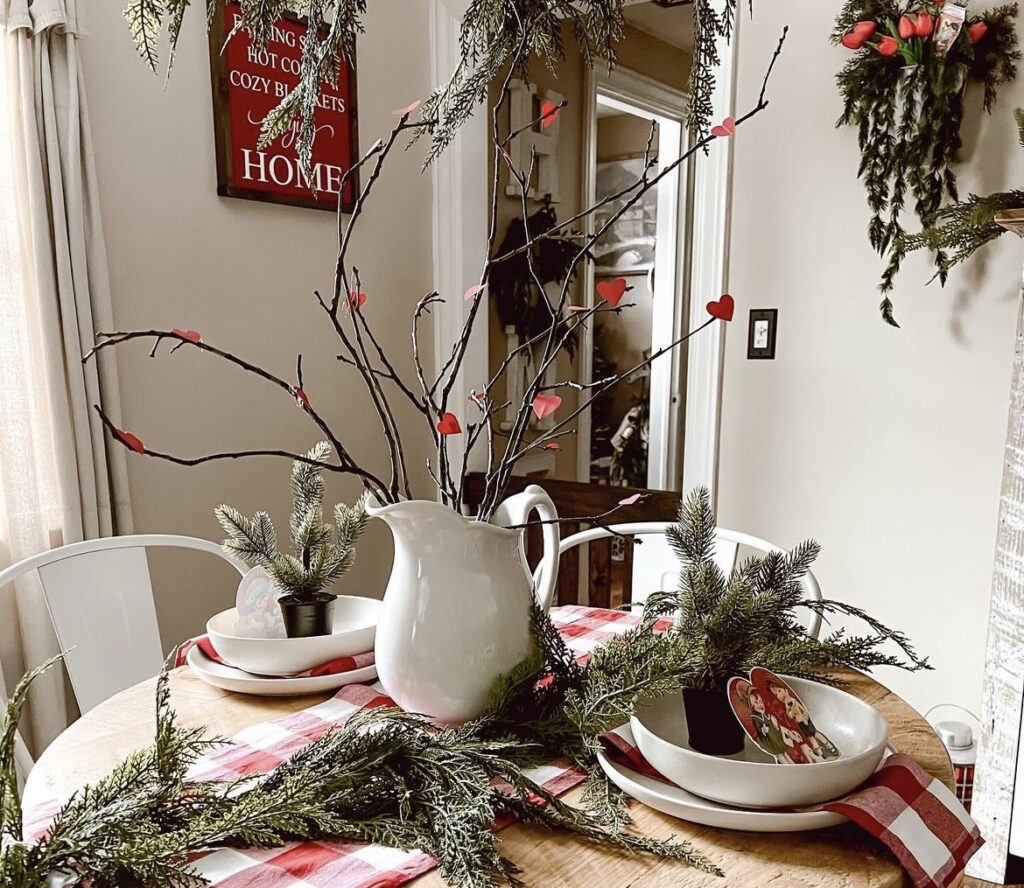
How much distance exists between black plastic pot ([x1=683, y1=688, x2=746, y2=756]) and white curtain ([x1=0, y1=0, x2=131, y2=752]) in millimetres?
1512

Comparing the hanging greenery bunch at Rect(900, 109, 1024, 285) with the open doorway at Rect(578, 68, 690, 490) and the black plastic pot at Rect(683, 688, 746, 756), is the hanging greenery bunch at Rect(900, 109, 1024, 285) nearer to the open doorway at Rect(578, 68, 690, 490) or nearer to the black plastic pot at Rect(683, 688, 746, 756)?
the black plastic pot at Rect(683, 688, 746, 756)

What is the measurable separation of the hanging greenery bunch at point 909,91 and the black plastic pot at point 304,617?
1.52 m

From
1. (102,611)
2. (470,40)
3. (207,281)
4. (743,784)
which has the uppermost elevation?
(470,40)

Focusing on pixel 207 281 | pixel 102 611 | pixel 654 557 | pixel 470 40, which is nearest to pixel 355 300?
pixel 470 40

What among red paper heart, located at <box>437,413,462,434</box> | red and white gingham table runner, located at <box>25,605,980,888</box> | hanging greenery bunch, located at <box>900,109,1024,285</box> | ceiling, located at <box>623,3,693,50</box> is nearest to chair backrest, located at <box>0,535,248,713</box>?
red and white gingham table runner, located at <box>25,605,980,888</box>

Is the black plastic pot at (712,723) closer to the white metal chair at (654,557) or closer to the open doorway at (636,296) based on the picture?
the white metal chair at (654,557)

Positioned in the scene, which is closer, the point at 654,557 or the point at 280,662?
the point at 280,662

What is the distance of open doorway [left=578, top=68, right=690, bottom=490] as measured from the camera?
3.63 metres

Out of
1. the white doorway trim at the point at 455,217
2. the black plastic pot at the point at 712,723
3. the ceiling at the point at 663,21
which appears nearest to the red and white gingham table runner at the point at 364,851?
the black plastic pot at the point at 712,723

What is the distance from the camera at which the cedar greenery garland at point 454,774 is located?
67cm

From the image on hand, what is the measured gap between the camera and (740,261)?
7.60 feet

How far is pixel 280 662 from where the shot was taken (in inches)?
44.2

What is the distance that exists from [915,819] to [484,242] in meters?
2.40

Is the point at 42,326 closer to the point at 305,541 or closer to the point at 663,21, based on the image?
the point at 305,541
